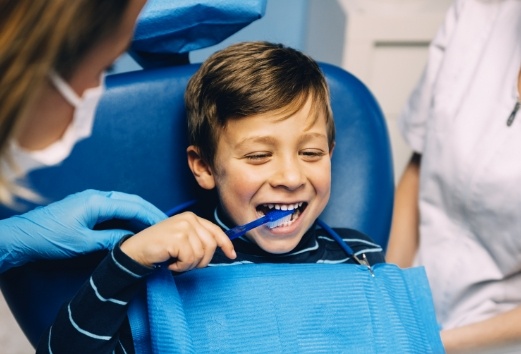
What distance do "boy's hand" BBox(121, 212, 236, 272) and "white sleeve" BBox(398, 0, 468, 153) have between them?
615 mm

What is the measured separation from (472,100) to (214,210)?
511 mm

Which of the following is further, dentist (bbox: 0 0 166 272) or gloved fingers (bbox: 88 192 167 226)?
gloved fingers (bbox: 88 192 167 226)

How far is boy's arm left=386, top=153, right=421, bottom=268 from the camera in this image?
5.06 feet

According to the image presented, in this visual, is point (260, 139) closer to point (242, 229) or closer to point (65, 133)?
point (242, 229)

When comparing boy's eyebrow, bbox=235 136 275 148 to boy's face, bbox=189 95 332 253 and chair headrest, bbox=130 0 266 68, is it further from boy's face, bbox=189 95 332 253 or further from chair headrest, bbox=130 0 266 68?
chair headrest, bbox=130 0 266 68

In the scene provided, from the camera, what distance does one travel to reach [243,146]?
1144 millimetres

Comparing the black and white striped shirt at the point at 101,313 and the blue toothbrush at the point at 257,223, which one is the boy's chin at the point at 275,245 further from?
the black and white striped shirt at the point at 101,313

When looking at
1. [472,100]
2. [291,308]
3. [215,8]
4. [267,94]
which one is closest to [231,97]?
[267,94]

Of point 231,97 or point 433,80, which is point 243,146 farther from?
point 433,80

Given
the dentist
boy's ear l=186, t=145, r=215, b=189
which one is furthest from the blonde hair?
boy's ear l=186, t=145, r=215, b=189

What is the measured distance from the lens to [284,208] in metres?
1.16

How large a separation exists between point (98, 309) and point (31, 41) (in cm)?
44

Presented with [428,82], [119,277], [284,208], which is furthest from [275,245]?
[428,82]

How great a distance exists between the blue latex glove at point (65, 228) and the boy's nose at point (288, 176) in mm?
188
